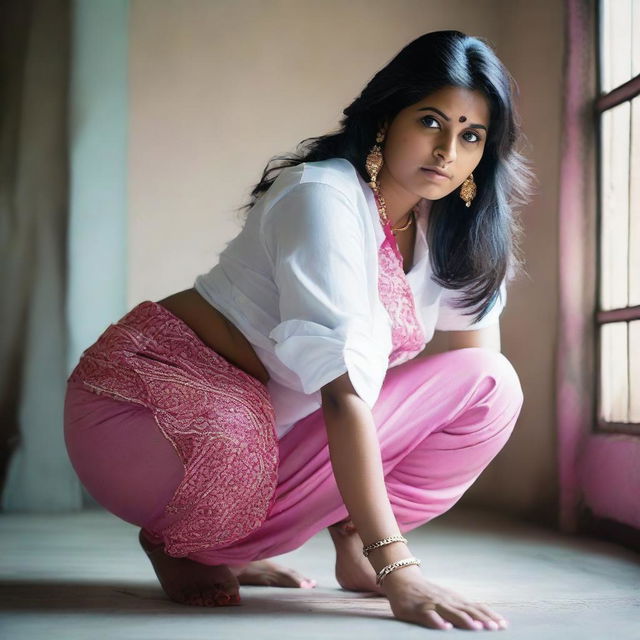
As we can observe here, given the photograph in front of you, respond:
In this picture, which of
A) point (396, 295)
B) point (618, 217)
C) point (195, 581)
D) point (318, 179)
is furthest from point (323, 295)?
point (618, 217)

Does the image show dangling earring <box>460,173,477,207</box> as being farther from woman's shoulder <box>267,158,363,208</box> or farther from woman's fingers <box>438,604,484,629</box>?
woman's fingers <box>438,604,484,629</box>

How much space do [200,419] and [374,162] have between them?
60cm

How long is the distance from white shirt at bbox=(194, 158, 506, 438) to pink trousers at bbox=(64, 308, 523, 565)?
0.39ft

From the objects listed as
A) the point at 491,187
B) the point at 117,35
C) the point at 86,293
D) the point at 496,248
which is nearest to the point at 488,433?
the point at 496,248

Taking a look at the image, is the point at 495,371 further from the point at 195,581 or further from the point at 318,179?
the point at 195,581

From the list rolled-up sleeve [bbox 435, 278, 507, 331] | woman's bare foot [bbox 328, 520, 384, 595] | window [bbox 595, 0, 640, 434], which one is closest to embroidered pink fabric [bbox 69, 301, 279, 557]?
woman's bare foot [bbox 328, 520, 384, 595]

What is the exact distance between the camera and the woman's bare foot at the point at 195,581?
1.78 meters

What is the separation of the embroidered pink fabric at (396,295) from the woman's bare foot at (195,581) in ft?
1.86

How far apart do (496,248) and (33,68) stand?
7.80 ft

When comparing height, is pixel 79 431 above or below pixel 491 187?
below

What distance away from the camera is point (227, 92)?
12.2 feet

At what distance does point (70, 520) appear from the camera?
327 centimetres

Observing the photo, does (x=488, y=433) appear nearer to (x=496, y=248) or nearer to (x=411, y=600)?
(x=496, y=248)

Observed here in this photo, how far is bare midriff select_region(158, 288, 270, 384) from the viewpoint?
5.97ft
